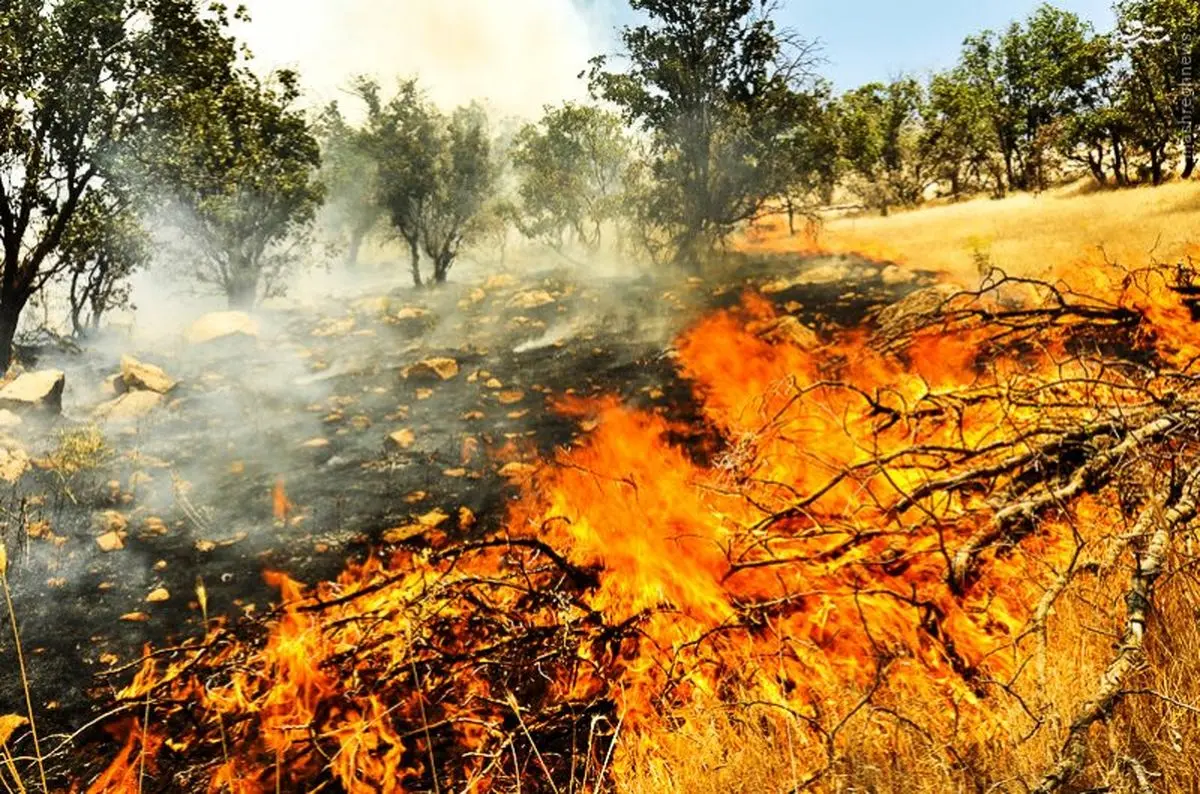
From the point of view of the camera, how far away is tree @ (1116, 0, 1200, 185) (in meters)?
18.8

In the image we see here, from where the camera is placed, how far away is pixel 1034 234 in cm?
1412

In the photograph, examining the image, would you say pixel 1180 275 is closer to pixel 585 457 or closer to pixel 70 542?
pixel 585 457

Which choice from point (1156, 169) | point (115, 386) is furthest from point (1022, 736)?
point (1156, 169)

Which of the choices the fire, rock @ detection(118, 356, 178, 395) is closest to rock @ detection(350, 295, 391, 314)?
rock @ detection(118, 356, 178, 395)

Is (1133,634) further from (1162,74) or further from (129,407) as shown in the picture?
(1162,74)

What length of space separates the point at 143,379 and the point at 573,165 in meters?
17.9

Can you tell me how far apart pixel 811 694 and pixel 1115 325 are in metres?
5.59

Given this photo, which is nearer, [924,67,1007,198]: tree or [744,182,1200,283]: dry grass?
[744,182,1200,283]: dry grass

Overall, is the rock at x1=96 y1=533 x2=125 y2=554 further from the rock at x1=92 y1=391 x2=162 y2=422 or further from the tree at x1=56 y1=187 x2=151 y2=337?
the tree at x1=56 y1=187 x2=151 y2=337

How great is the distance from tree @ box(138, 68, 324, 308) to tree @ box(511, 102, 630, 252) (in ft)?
28.1

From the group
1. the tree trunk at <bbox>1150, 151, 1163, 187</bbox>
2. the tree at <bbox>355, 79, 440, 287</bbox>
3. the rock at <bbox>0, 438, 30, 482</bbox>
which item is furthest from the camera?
the tree at <bbox>355, 79, 440, 287</bbox>

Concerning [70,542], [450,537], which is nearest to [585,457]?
[450,537]

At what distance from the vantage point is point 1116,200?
16312mm

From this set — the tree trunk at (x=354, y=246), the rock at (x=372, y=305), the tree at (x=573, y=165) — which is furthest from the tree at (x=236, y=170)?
the tree trunk at (x=354, y=246)
